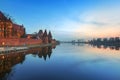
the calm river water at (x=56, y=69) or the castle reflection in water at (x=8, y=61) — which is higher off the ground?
the castle reflection in water at (x=8, y=61)

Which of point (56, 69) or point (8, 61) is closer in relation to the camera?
point (56, 69)

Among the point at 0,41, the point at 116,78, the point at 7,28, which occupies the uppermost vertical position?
the point at 7,28

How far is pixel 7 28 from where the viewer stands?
77375 millimetres

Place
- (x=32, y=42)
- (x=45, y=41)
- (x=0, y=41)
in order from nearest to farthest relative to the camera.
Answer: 1. (x=0, y=41)
2. (x=32, y=42)
3. (x=45, y=41)

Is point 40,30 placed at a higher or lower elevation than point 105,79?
higher

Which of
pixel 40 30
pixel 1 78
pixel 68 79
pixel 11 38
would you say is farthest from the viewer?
pixel 40 30

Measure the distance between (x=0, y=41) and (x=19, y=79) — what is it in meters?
47.6

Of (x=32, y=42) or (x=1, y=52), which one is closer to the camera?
(x=1, y=52)

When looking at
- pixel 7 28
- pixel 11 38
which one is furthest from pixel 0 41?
pixel 7 28

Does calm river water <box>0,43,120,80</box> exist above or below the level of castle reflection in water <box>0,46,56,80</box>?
below

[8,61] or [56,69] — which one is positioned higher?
[8,61]

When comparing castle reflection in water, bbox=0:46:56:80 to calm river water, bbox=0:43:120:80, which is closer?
calm river water, bbox=0:43:120:80

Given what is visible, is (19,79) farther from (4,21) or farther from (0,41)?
(4,21)

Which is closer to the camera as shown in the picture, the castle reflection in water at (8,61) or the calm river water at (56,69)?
the calm river water at (56,69)
